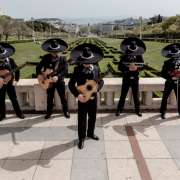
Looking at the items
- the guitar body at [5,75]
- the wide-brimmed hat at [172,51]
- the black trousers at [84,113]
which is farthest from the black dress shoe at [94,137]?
the wide-brimmed hat at [172,51]

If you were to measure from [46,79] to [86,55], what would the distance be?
2.22m

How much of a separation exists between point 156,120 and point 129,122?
70 centimetres

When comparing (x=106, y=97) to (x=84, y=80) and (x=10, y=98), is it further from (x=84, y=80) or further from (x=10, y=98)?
(x=84, y=80)

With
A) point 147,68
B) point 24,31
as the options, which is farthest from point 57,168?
point 24,31

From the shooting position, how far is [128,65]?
8.46m

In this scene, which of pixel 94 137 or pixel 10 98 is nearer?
pixel 94 137

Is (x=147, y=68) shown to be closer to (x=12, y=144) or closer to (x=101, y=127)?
(x=101, y=127)

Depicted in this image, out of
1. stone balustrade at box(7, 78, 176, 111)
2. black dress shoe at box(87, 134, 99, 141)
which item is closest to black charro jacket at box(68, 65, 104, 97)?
black dress shoe at box(87, 134, 99, 141)

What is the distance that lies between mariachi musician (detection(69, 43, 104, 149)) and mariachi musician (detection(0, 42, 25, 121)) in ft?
6.85

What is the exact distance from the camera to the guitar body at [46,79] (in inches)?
335

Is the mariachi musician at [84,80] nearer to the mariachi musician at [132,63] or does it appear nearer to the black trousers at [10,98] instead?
the mariachi musician at [132,63]

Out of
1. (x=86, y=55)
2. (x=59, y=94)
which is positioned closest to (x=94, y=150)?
(x=86, y=55)

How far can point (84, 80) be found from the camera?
6793 millimetres

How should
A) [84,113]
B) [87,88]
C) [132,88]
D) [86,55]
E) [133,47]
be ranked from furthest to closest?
[132,88], [133,47], [84,113], [87,88], [86,55]
